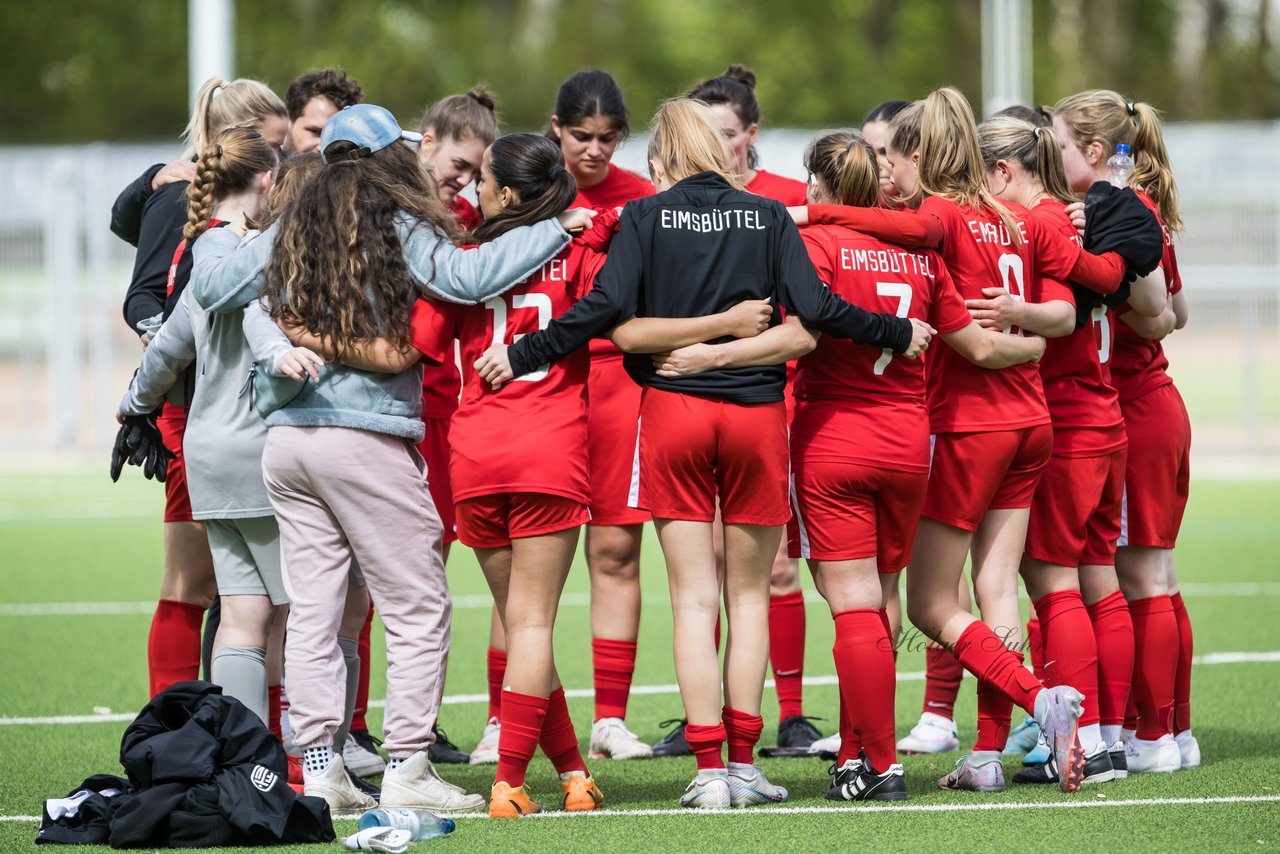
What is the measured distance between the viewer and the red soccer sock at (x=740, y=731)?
16.9 ft

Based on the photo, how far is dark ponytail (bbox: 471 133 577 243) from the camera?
5.12 m

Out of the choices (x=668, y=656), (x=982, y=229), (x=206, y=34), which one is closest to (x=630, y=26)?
(x=206, y=34)

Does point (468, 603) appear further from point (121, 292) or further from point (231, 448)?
point (121, 292)

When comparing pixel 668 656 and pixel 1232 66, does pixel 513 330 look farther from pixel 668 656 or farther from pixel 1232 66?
pixel 1232 66

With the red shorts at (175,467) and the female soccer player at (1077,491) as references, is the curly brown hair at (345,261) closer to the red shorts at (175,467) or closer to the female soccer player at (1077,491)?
the red shorts at (175,467)

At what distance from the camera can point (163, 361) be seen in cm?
550

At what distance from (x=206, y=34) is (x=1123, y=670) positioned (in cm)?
1173

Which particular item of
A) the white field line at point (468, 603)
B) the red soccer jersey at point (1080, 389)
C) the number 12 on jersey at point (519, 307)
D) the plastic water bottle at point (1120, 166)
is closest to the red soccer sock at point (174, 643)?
the number 12 on jersey at point (519, 307)

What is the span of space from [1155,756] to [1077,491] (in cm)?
99

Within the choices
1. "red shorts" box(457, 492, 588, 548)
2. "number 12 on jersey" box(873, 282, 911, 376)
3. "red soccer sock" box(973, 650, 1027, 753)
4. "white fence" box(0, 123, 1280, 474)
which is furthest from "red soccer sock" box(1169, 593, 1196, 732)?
"white fence" box(0, 123, 1280, 474)

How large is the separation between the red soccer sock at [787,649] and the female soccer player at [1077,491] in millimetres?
1120

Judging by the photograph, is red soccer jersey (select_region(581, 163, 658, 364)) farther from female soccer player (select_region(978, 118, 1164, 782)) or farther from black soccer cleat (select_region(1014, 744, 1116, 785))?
black soccer cleat (select_region(1014, 744, 1116, 785))

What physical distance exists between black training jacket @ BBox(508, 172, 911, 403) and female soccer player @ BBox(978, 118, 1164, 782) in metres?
0.86

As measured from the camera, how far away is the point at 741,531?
518 centimetres
